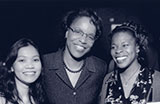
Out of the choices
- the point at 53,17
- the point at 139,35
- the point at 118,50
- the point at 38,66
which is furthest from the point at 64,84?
the point at 53,17

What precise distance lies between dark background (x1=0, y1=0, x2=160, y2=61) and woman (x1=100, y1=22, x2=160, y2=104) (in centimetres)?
68

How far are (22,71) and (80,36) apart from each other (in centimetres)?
51

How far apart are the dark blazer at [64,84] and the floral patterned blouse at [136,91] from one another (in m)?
0.17

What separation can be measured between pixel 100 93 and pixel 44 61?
0.51 metres

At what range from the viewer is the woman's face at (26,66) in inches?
78.6

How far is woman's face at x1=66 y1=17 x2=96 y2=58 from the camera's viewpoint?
2.15m

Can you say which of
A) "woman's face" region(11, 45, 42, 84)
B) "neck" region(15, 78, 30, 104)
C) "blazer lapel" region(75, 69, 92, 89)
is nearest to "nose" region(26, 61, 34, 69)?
"woman's face" region(11, 45, 42, 84)

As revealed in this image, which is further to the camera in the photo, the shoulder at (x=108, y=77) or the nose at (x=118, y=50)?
the shoulder at (x=108, y=77)

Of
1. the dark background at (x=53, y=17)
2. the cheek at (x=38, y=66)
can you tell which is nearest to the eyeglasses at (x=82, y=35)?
the cheek at (x=38, y=66)

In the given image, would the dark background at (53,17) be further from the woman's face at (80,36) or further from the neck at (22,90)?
the neck at (22,90)

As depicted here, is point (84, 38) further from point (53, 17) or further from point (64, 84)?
point (53, 17)

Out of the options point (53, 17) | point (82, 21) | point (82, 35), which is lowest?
point (82, 35)

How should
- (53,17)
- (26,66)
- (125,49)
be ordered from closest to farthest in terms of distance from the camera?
(26,66) < (125,49) < (53,17)

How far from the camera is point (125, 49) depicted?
2.13 m
